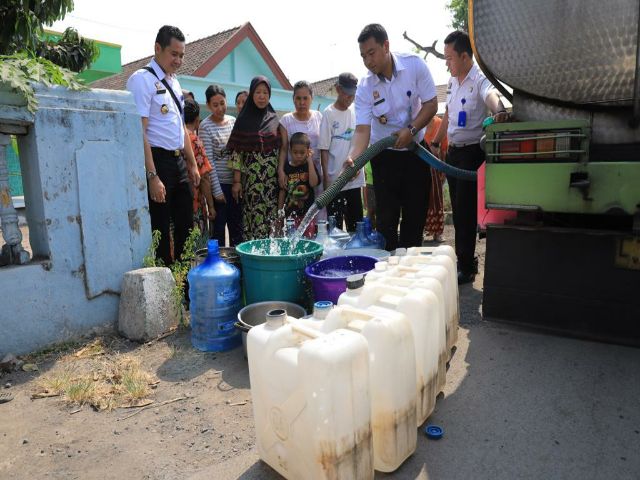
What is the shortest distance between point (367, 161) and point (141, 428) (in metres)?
2.57

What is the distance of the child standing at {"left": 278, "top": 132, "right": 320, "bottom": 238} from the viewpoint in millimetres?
4824

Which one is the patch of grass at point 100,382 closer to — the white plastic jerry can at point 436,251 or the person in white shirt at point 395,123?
the white plastic jerry can at point 436,251

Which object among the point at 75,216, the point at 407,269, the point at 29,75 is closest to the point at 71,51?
the point at 29,75

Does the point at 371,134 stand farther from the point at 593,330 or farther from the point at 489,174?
the point at 593,330

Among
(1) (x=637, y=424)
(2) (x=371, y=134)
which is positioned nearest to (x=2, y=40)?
(2) (x=371, y=134)

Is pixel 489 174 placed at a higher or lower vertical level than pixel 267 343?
higher

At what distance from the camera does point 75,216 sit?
3230 millimetres

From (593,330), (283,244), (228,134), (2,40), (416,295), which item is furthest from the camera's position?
(2,40)

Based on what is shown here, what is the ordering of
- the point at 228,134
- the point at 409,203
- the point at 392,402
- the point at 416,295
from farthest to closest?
the point at 228,134
the point at 409,203
the point at 416,295
the point at 392,402

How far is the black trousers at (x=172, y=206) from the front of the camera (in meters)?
3.88

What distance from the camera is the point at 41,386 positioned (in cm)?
271

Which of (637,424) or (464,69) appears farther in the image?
(464,69)

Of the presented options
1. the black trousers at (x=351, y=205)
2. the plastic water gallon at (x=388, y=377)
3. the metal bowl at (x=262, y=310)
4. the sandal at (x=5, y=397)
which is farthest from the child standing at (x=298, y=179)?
the plastic water gallon at (x=388, y=377)

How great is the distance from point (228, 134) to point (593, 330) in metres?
3.99
